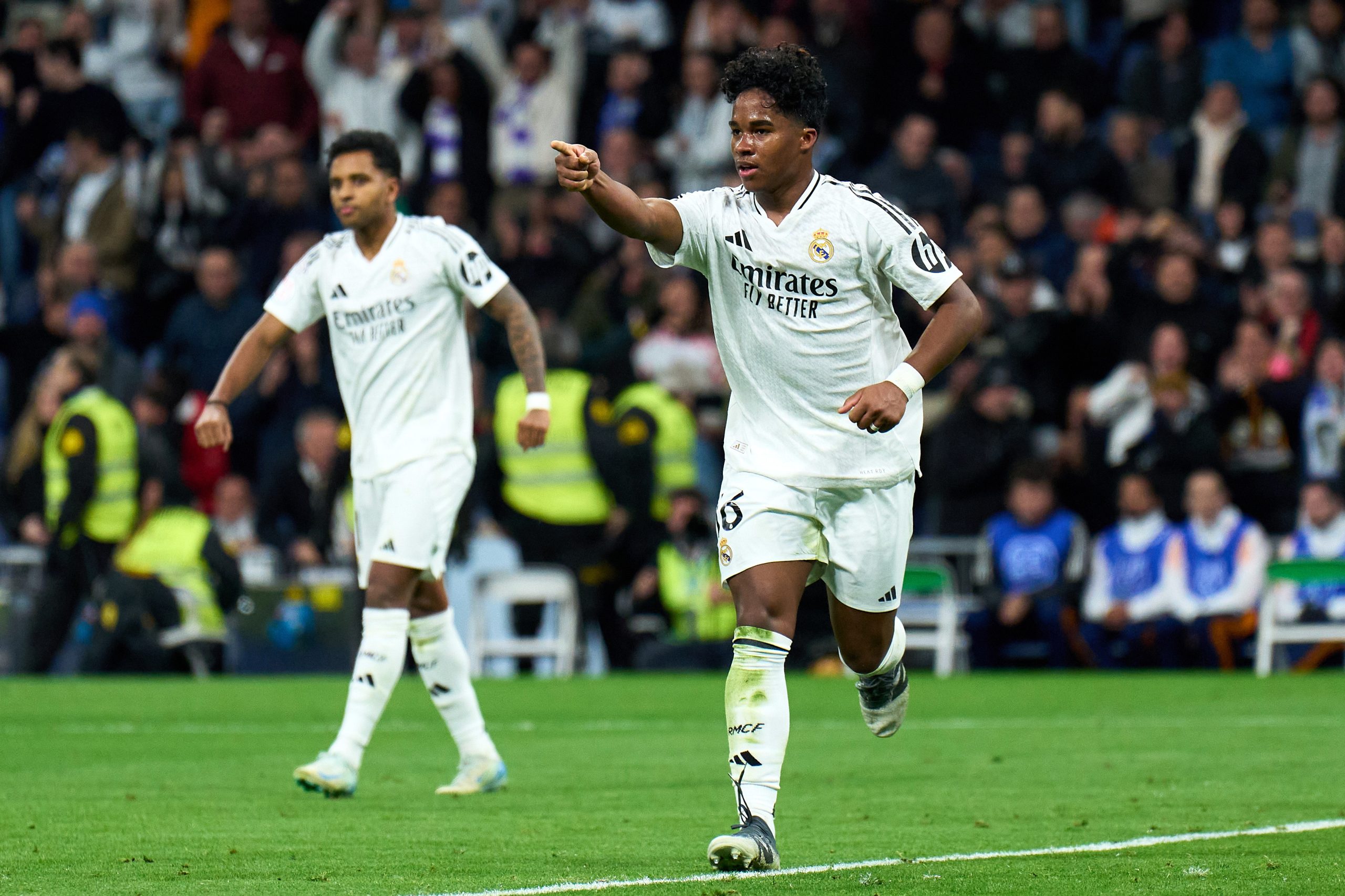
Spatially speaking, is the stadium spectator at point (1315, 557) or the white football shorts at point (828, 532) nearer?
the white football shorts at point (828, 532)

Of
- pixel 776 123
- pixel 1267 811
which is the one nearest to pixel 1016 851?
pixel 1267 811

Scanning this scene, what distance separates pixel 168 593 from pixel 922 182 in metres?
7.10

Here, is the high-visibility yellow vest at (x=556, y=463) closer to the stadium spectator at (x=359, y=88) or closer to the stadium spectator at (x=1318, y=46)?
the stadium spectator at (x=359, y=88)

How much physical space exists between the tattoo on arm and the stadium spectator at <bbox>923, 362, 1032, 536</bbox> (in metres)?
7.81

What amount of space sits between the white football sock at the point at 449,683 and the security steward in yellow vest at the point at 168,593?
7.57 metres

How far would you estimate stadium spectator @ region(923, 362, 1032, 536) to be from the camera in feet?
52.9

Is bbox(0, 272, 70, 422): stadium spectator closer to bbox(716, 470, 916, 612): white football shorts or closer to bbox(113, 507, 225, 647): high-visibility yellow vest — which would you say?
bbox(113, 507, 225, 647): high-visibility yellow vest

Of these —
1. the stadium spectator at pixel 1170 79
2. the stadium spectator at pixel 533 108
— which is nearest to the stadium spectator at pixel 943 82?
the stadium spectator at pixel 1170 79

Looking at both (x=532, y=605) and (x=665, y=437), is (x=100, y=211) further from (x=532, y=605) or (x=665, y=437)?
(x=665, y=437)

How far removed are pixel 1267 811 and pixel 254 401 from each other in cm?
1216

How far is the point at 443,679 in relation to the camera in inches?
345

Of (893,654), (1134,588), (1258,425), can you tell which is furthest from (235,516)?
(893,654)

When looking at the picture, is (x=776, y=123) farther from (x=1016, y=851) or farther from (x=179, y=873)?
(x=179, y=873)

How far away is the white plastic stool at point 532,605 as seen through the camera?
53.9ft
